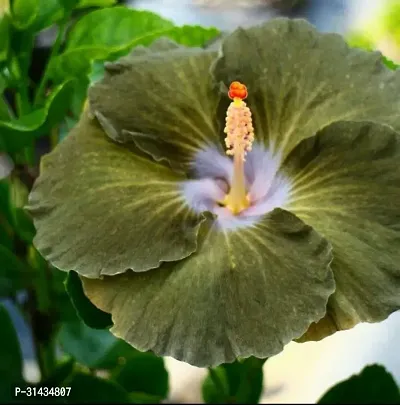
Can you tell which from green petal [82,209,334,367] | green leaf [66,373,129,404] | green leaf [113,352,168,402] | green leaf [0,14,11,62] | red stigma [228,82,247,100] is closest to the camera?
green petal [82,209,334,367]

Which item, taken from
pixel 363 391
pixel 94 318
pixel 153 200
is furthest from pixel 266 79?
pixel 363 391

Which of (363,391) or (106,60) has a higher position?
(106,60)

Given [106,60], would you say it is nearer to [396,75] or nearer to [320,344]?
[396,75]

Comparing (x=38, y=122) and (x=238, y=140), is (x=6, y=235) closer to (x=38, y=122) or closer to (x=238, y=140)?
(x=38, y=122)

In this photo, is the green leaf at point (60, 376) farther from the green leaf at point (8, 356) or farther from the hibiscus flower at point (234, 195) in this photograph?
the hibiscus flower at point (234, 195)

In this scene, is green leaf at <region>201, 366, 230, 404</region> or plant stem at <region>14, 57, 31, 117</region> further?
green leaf at <region>201, 366, 230, 404</region>

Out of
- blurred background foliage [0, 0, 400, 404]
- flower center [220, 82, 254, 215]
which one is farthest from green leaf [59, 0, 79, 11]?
flower center [220, 82, 254, 215]

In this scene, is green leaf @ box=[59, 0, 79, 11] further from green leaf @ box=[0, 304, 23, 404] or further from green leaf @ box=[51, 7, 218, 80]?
green leaf @ box=[0, 304, 23, 404]

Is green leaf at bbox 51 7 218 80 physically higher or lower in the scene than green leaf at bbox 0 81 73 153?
higher
